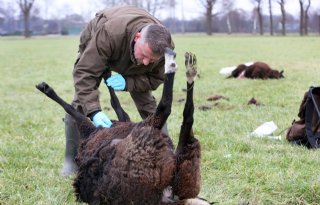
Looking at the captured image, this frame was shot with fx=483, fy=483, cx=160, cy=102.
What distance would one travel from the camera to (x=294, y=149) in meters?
5.50

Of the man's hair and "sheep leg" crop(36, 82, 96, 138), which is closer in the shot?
the man's hair

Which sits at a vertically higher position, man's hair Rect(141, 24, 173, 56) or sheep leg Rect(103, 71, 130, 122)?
man's hair Rect(141, 24, 173, 56)

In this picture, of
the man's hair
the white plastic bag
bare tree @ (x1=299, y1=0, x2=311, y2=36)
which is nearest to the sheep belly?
the man's hair

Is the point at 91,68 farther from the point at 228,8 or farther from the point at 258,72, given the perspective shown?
the point at 228,8

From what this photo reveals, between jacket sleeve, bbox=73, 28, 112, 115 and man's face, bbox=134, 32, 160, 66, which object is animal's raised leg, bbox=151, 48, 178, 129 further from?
jacket sleeve, bbox=73, 28, 112, 115

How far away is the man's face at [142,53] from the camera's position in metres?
3.54

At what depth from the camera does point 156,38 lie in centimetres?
346

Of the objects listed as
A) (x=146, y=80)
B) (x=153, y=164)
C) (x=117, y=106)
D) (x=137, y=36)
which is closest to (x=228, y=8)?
(x=146, y=80)

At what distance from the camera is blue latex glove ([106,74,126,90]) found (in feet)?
13.6

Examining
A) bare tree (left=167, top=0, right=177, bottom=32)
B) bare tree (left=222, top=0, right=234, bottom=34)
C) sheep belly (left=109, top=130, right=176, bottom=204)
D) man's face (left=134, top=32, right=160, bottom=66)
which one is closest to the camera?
sheep belly (left=109, top=130, right=176, bottom=204)

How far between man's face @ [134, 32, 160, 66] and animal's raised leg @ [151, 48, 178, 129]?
0.37 metres

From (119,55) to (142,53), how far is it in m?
0.58

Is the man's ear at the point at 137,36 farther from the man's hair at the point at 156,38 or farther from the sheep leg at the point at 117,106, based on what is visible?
the sheep leg at the point at 117,106

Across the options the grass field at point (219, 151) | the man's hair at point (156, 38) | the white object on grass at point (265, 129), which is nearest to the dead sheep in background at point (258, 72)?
the grass field at point (219, 151)
